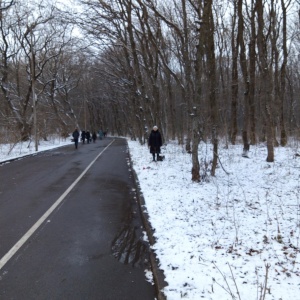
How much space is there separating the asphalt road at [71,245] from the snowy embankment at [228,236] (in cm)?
48

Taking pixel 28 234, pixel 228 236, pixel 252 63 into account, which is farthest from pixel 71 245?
pixel 252 63

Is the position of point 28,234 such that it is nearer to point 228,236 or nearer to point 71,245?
point 71,245

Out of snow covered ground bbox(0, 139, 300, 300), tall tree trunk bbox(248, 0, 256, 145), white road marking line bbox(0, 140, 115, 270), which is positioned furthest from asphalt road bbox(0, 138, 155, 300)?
tall tree trunk bbox(248, 0, 256, 145)

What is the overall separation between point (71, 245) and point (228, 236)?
8.41ft

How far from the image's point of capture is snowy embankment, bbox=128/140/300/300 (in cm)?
393

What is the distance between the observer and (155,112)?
2681cm

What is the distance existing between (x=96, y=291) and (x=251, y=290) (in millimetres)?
1761

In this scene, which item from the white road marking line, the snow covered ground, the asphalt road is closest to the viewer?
the snow covered ground

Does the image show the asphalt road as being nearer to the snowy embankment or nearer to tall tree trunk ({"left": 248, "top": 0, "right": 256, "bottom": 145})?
the snowy embankment

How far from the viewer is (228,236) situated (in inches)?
222

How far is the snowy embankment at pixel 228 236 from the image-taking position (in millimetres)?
3926

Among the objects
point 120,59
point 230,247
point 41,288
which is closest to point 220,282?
point 230,247

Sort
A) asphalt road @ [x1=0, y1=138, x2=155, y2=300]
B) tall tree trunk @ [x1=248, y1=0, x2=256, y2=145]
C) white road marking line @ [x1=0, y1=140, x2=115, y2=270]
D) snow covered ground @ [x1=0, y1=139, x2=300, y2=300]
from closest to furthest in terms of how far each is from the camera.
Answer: snow covered ground @ [x1=0, y1=139, x2=300, y2=300] → asphalt road @ [x1=0, y1=138, x2=155, y2=300] → white road marking line @ [x1=0, y1=140, x2=115, y2=270] → tall tree trunk @ [x1=248, y1=0, x2=256, y2=145]

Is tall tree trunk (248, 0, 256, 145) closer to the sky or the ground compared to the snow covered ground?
closer to the sky
